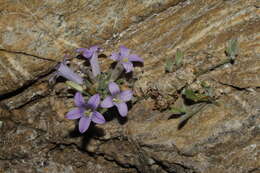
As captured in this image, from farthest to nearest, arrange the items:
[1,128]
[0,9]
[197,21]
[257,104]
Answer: [1,128]
[197,21]
[0,9]
[257,104]

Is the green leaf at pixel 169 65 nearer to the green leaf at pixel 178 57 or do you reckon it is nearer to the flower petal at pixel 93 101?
the green leaf at pixel 178 57

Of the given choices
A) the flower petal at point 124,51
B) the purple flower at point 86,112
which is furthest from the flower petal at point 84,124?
the flower petal at point 124,51

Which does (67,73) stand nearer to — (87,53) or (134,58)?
(87,53)

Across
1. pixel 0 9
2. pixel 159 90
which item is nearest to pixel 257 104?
pixel 159 90

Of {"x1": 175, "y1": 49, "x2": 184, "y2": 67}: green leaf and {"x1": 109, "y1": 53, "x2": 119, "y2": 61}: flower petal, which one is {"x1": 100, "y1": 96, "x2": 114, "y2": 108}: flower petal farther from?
{"x1": 175, "y1": 49, "x2": 184, "y2": 67}: green leaf

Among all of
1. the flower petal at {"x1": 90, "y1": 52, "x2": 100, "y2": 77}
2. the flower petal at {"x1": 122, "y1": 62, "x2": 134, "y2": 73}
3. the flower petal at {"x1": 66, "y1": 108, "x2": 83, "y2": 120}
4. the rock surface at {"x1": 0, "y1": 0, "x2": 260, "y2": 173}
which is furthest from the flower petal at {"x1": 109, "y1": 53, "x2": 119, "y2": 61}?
the flower petal at {"x1": 66, "y1": 108, "x2": 83, "y2": 120}

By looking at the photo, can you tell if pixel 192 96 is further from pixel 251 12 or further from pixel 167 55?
pixel 251 12

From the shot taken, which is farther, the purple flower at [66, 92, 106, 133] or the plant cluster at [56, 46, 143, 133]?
the plant cluster at [56, 46, 143, 133]
